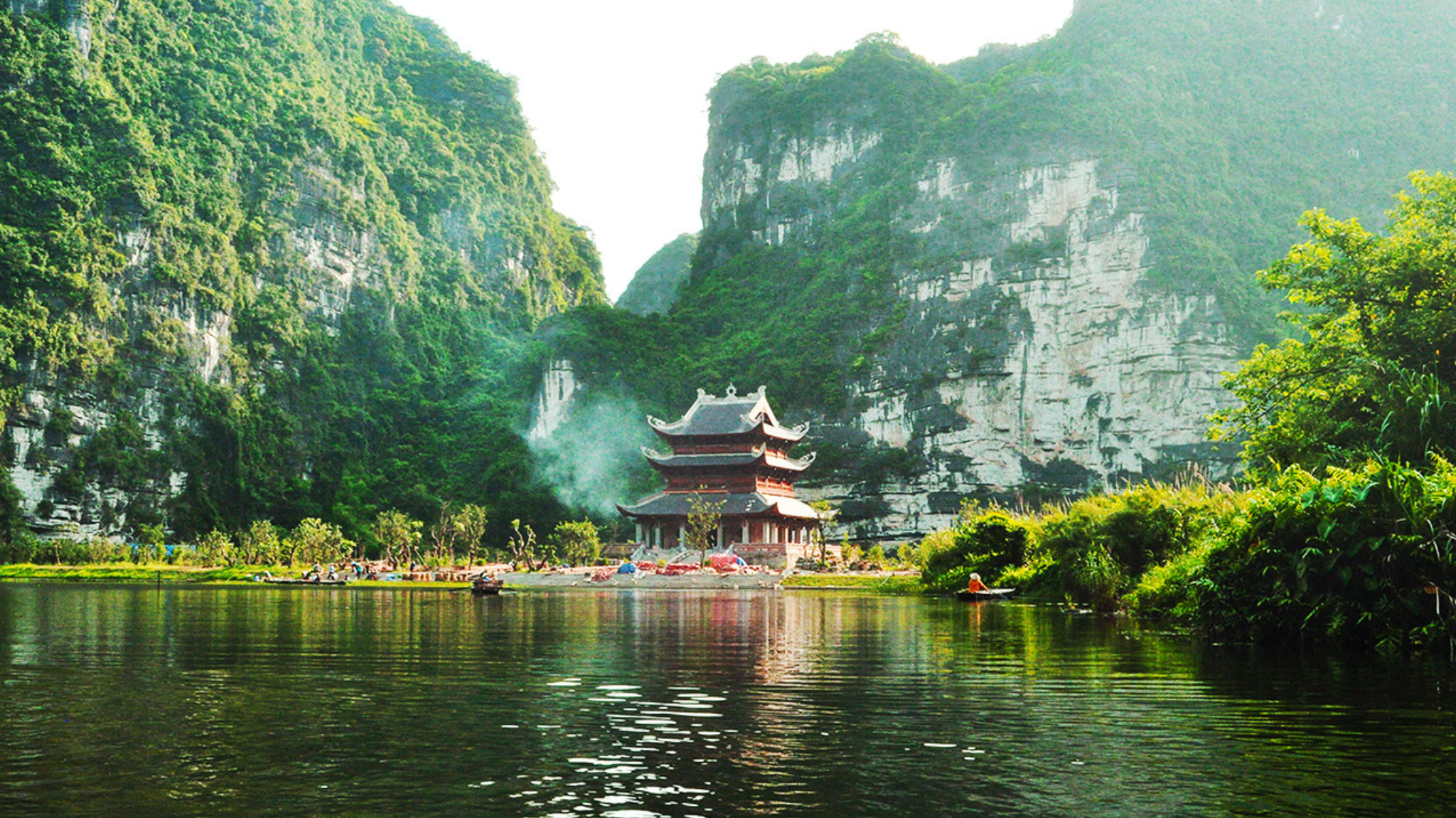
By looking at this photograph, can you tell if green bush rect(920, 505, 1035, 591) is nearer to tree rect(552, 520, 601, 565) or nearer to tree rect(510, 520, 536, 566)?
tree rect(510, 520, 536, 566)

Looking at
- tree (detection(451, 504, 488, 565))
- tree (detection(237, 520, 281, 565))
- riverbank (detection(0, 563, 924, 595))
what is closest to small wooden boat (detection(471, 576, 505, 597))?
riverbank (detection(0, 563, 924, 595))

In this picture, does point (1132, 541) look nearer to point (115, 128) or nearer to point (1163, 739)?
point (1163, 739)

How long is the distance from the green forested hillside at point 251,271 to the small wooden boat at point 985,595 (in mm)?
55002

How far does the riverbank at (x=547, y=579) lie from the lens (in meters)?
41.7

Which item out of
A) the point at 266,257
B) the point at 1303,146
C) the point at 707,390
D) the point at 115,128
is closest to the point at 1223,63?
the point at 1303,146

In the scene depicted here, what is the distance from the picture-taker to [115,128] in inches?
3378

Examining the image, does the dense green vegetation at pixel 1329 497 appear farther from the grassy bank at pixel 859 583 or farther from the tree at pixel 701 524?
the tree at pixel 701 524

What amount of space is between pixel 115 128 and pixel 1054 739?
9350 centimetres

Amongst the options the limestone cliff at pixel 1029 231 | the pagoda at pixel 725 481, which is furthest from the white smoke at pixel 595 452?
the pagoda at pixel 725 481

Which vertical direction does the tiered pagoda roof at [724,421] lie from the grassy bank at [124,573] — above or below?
above

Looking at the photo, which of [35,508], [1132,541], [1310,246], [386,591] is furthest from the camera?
[35,508]

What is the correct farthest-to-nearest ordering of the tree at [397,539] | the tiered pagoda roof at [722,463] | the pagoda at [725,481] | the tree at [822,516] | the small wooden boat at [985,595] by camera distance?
the tree at [822,516]
the tiered pagoda roof at [722,463]
the pagoda at [725,481]
the tree at [397,539]
the small wooden boat at [985,595]

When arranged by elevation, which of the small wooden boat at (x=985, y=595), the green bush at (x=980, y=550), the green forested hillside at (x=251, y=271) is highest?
the green forested hillside at (x=251, y=271)

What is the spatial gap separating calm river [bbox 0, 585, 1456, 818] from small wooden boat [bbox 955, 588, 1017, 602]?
1199 cm
